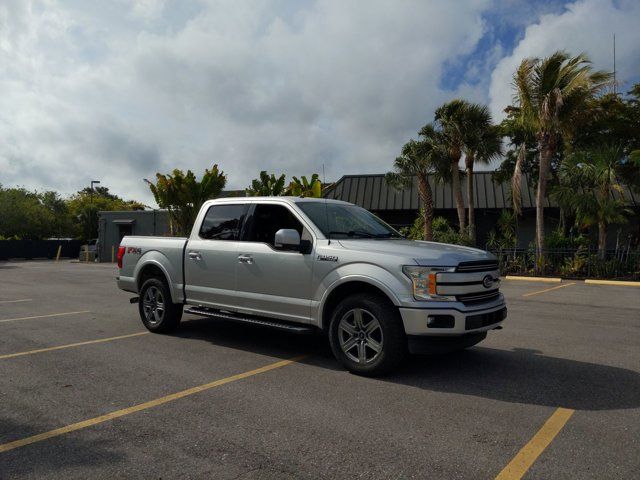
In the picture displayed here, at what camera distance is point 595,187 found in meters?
20.5

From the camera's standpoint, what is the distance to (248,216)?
22.8ft

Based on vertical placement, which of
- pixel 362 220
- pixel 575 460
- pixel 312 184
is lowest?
pixel 575 460

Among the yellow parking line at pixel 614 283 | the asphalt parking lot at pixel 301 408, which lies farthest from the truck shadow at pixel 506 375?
the yellow parking line at pixel 614 283

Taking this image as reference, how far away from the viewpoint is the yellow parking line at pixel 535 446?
3.37 meters

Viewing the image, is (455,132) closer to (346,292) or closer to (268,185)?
(268,185)

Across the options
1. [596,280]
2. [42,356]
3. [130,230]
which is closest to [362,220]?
[42,356]

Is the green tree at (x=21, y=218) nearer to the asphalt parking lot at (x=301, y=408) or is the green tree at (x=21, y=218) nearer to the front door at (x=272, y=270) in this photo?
the asphalt parking lot at (x=301, y=408)

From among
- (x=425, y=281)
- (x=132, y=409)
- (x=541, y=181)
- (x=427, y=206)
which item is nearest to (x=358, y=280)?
(x=425, y=281)

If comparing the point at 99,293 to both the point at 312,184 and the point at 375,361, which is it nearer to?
the point at 375,361

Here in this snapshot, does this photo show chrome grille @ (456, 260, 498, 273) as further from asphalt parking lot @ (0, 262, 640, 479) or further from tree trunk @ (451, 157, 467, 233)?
tree trunk @ (451, 157, 467, 233)

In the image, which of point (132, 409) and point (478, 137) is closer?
point (132, 409)

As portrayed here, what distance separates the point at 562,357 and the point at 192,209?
23.3 m

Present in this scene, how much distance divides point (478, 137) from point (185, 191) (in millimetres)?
14658

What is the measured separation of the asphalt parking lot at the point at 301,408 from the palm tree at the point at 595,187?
12469mm
